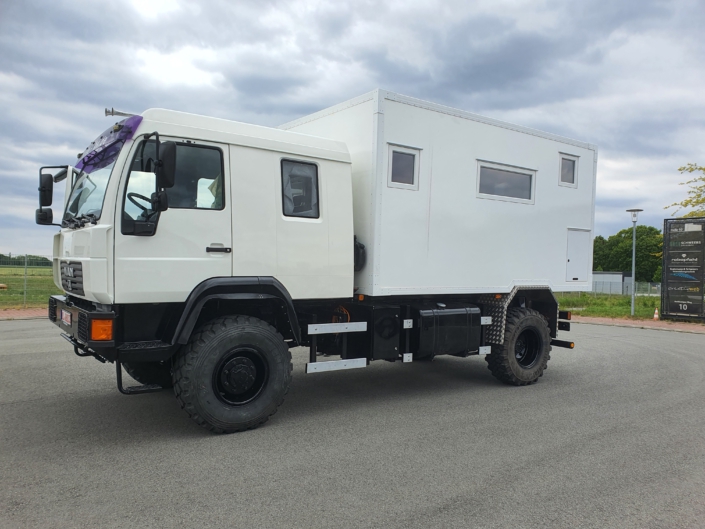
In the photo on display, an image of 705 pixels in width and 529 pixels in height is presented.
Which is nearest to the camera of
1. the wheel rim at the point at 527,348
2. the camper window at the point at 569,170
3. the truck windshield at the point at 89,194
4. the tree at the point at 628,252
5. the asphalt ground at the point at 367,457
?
the asphalt ground at the point at 367,457

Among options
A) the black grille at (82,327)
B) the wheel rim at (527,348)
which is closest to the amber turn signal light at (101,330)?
the black grille at (82,327)

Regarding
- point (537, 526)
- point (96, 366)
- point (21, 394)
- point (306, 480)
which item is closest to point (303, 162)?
point (306, 480)

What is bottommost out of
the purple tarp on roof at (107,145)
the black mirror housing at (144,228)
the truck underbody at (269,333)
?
the truck underbody at (269,333)

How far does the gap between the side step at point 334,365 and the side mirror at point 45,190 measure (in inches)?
132

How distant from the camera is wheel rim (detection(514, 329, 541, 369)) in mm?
7973

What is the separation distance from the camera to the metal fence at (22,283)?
57.9 ft

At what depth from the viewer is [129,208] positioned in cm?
482

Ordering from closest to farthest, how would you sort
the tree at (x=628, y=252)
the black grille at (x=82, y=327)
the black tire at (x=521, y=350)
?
the black grille at (x=82, y=327) < the black tire at (x=521, y=350) < the tree at (x=628, y=252)

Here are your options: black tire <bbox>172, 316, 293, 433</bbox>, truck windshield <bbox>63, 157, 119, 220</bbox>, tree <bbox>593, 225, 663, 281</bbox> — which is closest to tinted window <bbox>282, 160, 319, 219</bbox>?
black tire <bbox>172, 316, 293, 433</bbox>

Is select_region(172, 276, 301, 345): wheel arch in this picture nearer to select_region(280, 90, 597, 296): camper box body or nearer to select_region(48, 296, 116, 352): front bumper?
select_region(48, 296, 116, 352): front bumper

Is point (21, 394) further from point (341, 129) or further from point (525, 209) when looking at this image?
point (525, 209)

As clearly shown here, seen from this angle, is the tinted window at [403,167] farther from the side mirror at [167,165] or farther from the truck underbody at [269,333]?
the side mirror at [167,165]

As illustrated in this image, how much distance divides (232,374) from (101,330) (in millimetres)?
1225

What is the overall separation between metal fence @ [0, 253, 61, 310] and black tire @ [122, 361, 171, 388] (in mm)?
12643
